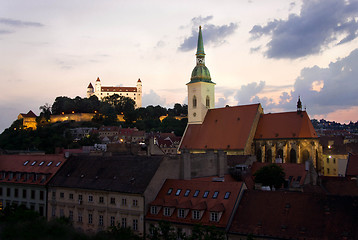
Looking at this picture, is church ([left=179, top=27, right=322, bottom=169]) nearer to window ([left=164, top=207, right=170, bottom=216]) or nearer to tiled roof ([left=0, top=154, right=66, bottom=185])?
tiled roof ([left=0, top=154, right=66, bottom=185])

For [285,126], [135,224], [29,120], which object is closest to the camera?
[135,224]

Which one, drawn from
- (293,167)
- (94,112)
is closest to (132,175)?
(293,167)

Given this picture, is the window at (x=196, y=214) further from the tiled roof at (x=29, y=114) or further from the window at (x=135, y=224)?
the tiled roof at (x=29, y=114)

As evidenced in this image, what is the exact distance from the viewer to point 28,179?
48.9 meters

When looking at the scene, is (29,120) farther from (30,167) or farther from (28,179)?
(28,179)

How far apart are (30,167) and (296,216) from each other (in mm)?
33450

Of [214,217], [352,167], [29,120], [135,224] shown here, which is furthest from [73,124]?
[214,217]

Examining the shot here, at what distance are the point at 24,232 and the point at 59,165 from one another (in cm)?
3411

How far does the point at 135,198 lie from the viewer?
38219 millimetres

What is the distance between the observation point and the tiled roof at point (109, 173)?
39.9 meters

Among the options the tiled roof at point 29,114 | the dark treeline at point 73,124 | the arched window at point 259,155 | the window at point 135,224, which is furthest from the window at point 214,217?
the tiled roof at point 29,114

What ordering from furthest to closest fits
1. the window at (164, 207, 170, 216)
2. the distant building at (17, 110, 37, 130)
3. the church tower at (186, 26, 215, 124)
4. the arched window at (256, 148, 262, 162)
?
1. the distant building at (17, 110, 37, 130)
2. the church tower at (186, 26, 215, 124)
3. the arched window at (256, 148, 262, 162)
4. the window at (164, 207, 170, 216)

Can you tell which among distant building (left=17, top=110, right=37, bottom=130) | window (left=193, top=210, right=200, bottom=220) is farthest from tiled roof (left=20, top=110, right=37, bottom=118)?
window (left=193, top=210, right=200, bottom=220)

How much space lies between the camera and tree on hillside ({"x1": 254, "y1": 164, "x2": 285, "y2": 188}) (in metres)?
49.9
